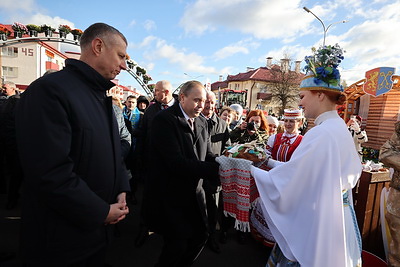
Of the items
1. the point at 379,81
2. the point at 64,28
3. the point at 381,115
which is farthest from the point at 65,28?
the point at 381,115

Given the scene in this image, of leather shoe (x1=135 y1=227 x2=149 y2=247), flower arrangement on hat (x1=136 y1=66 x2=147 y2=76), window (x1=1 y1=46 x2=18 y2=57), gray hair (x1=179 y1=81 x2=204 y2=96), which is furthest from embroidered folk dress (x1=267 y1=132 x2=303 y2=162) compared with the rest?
window (x1=1 y1=46 x2=18 y2=57)

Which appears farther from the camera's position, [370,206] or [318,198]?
[370,206]

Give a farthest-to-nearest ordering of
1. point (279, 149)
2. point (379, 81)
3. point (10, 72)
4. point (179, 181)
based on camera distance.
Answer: point (10, 72) < point (379, 81) < point (279, 149) < point (179, 181)

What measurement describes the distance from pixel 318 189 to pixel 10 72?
36.3 meters

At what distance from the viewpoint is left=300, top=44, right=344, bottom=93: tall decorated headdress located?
190cm

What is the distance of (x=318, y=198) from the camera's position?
1.70m

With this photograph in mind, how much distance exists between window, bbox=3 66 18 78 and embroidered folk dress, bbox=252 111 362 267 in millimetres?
35757

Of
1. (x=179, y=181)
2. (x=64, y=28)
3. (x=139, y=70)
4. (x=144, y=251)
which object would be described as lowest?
(x=144, y=251)

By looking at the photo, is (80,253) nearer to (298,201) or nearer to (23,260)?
(23,260)

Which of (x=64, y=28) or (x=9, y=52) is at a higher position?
(x=9, y=52)

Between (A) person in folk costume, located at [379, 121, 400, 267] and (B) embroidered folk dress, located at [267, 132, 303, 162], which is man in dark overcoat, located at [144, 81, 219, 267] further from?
→ (A) person in folk costume, located at [379, 121, 400, 267]

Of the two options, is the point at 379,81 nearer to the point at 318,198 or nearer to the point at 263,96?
the point at 318,198

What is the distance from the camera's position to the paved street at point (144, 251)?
→ 3150 millimetres

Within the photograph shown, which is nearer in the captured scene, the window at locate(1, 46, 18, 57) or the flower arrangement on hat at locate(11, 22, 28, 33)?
the flower arrangement on hat at locate(11, 22, 28, 33)
